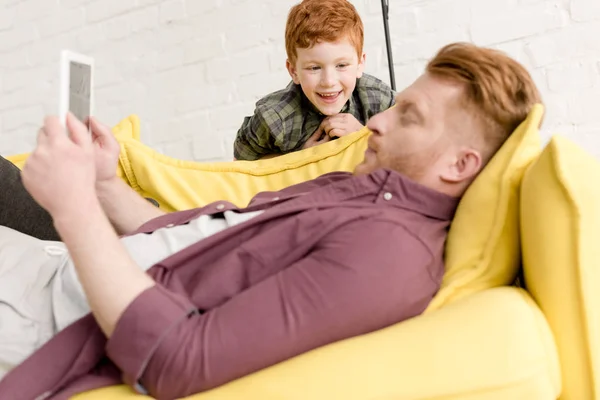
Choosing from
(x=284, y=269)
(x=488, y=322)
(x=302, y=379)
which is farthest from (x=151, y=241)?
(x=488, y=322)

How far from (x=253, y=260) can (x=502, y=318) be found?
32 cm

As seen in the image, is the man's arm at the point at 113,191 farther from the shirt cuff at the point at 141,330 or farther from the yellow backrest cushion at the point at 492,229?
the yellow backrest cushion at the point at 492,229

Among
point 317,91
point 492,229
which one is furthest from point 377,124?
point 317,91

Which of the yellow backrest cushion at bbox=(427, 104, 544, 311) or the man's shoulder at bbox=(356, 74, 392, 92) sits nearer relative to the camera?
the yellow backrest cushion at bbox=(427, 104, 544, 311)

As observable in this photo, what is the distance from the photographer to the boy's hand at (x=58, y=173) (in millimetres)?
735

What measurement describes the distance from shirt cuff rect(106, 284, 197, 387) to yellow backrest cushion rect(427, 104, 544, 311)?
1.23ft

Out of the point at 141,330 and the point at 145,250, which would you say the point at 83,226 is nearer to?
the point at 141,330

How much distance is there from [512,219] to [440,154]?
0.50 feet

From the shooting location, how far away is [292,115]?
172cm

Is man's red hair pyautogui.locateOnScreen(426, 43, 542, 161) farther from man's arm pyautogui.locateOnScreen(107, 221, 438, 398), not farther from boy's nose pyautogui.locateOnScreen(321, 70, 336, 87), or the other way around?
boy's nose pyautogui.locateOnScreen(321, 70, 336, 87)

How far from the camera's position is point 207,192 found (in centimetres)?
147

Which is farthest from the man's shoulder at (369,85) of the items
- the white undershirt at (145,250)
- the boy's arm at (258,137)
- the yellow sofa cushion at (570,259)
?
the yellow sofa cushion at (570,259)

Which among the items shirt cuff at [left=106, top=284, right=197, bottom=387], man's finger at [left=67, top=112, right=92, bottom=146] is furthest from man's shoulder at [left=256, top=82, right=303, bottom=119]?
shirt cuff at [left=106, top=284, right=197, bottom=387]

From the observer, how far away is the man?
0.72 m
